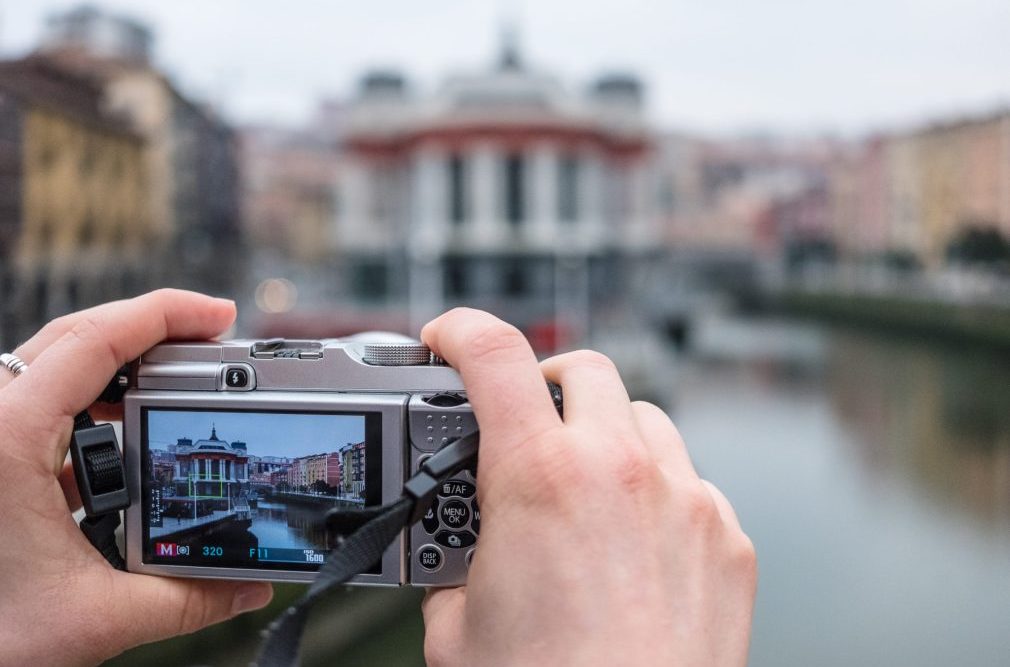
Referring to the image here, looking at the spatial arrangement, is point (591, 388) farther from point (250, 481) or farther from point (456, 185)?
point (456, 185)

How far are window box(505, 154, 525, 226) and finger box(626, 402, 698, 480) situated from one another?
→ 8.42 m

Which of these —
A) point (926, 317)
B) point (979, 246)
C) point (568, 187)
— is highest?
point (568, 187)

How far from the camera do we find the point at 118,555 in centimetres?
54

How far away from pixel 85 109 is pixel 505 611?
2045 mm

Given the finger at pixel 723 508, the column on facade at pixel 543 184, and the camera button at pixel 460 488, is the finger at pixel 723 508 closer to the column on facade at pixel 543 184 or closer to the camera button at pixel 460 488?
the camera button at pixel 460 488

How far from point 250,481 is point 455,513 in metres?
0.11

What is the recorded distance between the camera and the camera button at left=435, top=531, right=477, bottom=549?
0.50 metres

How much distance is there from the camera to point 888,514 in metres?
2.80

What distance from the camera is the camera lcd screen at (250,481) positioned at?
1.65ft

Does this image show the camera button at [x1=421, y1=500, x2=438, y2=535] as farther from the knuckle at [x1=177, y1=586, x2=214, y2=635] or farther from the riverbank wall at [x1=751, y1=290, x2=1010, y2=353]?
the riverbank wall at [x1=751, y1=290, x2=1010, y2=353]

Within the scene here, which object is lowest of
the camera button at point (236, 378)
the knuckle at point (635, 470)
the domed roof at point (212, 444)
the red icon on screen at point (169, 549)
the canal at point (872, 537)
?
the canal at point (872, 537)

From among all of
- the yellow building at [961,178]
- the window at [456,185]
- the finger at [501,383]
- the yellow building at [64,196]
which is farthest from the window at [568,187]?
the finger at [501,383]

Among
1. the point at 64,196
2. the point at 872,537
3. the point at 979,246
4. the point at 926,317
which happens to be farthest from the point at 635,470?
the point at 926,317

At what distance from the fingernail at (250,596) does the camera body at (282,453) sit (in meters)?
0.04
